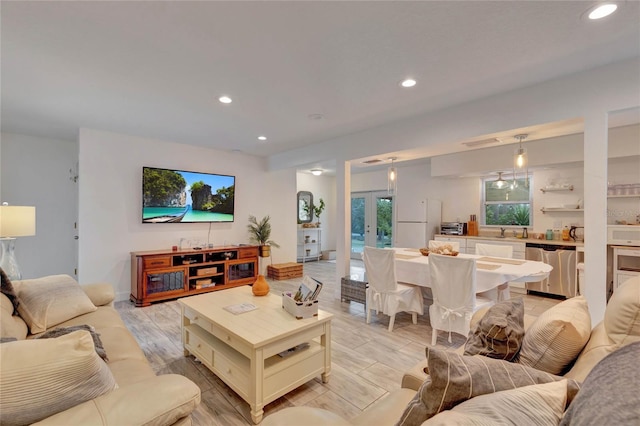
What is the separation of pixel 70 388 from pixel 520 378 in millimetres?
1476

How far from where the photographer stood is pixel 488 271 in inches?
107

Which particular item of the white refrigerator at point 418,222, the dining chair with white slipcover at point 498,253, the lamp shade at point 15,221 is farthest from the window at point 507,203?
the lamp shade at point 15,221

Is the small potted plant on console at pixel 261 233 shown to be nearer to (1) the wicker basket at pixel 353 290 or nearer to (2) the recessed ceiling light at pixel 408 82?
(1) the wicker basket at pixel 353 290

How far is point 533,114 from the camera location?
8.52 ft

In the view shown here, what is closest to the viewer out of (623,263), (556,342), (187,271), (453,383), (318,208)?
(453,383)

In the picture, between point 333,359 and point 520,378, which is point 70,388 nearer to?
point 520,378

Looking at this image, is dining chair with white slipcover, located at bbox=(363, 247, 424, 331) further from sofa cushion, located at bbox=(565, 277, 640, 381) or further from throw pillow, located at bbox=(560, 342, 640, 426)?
throw pillow, located at bbox=(560, 342, 640, 426)

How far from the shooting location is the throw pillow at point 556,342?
1154 millimetres

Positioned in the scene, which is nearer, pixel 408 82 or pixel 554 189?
pixel 408 82

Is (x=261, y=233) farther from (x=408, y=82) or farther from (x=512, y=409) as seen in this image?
(x=512, y=409)

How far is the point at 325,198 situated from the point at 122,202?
5.31m

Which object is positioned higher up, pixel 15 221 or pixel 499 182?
pixel 499 182

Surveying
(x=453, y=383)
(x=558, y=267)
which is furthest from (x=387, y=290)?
(x=558, y=267)

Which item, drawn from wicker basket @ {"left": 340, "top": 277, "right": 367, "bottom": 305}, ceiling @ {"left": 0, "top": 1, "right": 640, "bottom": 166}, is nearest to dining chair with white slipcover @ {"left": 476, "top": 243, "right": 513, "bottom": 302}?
wicker basket @ {"left": 340, "top": 277, "right": 367, "bottom": 305}
